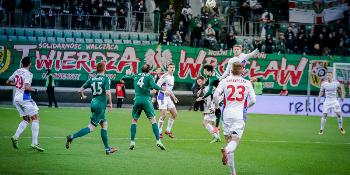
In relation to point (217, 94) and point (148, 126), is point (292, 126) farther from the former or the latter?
point (217, 94)

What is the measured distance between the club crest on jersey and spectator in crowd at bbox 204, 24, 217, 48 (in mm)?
12169

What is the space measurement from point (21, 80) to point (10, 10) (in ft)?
72.0

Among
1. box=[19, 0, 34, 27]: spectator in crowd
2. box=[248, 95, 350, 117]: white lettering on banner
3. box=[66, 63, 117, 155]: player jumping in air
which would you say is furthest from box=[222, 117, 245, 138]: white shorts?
box=[19, 0, 34, 27]: spectator in crowd

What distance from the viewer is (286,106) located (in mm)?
36875

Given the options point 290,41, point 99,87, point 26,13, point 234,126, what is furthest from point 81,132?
point 290,41

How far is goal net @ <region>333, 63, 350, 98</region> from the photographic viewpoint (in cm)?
3678

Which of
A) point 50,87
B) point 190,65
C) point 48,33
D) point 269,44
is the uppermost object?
point 48,33

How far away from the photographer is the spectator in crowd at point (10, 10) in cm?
3706

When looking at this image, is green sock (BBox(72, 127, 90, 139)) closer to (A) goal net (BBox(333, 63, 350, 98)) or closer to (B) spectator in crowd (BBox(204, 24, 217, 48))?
(B) spectator in crowd (BBox(204, 24, 217, 48))

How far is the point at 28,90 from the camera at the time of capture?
16688 mm

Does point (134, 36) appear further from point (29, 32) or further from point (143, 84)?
point (143, 84)

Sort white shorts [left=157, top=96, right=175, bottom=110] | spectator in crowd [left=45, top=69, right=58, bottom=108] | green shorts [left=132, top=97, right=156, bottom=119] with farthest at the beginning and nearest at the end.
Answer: spectator in crowd [left=45, top=69, right=58, bottom=108]
white shorts [left=157, top=96, right=175, bottom=110]
green shorts [left=132, top=97, right=156, bottom=119]

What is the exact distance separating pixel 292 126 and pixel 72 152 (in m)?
14.4

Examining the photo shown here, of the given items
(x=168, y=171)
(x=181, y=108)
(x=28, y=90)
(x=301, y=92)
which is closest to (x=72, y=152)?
(x=28, y=90)
